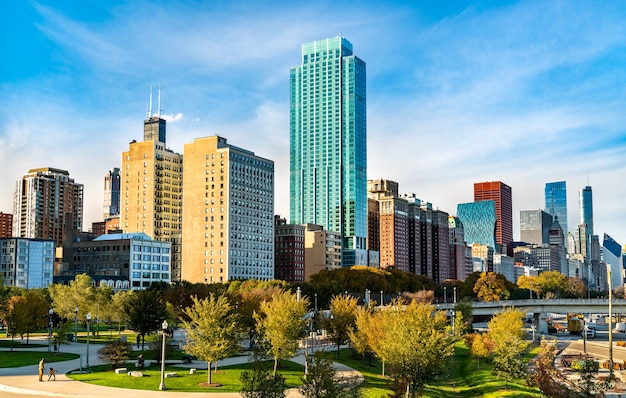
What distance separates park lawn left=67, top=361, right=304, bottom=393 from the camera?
183ft

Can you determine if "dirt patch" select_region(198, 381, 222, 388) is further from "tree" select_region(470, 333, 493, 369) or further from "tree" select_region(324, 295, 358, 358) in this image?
"tree" select_region(470, 333, 493, 369)

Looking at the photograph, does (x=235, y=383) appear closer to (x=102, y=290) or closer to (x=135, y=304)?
(x=135, y=304)

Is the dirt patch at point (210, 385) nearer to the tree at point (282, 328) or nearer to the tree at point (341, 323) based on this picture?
the tree at point (282, 328)

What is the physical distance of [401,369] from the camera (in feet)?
186

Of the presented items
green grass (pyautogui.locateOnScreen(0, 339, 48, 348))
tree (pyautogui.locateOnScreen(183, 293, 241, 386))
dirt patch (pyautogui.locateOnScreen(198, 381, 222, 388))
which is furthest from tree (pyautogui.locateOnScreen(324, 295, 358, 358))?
green grass (pyautogui.locateOnScreen(0, 339, 48, 348))

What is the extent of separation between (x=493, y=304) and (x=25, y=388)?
125900 mm

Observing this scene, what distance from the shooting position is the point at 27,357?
7325 centimetres

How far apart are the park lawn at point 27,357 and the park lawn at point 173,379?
26.3 feet

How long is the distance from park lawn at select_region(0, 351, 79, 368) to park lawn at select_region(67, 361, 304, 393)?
801cm

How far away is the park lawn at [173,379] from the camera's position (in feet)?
183

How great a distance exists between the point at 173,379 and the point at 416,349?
2086cm

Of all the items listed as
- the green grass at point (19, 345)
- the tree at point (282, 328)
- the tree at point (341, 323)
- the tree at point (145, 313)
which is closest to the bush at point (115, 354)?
the tree at point (145, 313)

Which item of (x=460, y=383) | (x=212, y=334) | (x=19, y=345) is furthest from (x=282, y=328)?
(x=19, y=345)

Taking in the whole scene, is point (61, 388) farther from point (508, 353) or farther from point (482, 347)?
point (482, 347)
